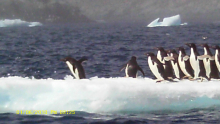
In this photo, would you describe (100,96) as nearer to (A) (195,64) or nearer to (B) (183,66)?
(B) (183,66)

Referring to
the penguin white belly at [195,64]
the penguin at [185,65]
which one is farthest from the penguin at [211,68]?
the penguin at [185,65]

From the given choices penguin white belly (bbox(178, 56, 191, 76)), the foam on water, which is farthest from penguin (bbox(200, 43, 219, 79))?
the foam on water

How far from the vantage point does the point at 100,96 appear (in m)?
9.89

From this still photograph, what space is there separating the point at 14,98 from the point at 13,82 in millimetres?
487

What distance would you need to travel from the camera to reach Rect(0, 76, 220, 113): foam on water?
980cm

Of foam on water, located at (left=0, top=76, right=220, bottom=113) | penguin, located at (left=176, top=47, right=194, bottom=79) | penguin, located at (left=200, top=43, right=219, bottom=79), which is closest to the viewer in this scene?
foam on water, located at (left=0, top=76, right=220, bottom=113)

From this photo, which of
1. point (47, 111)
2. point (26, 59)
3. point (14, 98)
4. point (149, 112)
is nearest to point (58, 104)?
point (47, 111)

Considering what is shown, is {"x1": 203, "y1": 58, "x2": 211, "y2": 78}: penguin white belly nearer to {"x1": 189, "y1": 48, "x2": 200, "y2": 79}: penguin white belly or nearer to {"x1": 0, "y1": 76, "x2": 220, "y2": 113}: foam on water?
{"x1": 189, "y1": 48, "x2": 200, "y2": 79}: penguin white belly

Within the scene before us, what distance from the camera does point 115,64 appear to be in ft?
69.6

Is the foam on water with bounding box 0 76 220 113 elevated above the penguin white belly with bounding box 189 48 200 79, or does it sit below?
below

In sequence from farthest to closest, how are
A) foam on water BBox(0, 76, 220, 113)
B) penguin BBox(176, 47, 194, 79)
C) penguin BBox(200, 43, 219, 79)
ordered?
penguin BBox(176, 47, 194, 79) → penguin BBox(200, 43, 219, 79) → foam on water BBox(0, 76, 220, 113)

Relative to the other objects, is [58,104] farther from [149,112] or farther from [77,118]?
[149,112]

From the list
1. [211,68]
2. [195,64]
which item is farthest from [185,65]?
[211,68]

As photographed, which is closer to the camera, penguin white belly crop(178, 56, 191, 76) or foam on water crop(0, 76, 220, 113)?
foam on water crop(0, 76, 220, 113)
